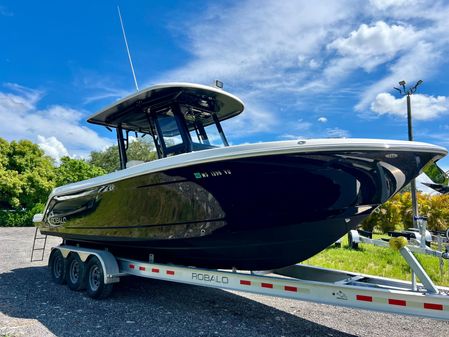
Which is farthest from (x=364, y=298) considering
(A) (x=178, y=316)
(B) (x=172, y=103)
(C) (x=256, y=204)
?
(B) (x=172, y=103)

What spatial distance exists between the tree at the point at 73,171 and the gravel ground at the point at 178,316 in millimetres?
19070

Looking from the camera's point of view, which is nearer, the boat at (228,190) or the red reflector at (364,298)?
the red reflector at (364,298)

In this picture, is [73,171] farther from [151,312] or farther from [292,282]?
[292,282]

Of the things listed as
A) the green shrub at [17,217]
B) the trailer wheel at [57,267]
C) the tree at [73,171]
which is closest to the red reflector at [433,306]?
the trailer wheel at [57,267]

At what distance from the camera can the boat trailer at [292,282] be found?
329 cm

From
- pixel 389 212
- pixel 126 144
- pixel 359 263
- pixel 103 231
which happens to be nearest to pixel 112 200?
pixel 103 231

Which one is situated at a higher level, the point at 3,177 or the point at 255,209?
the point at 3,177

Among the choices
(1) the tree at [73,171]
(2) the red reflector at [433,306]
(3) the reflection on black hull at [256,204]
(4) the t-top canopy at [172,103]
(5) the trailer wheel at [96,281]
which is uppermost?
(1) the tree at [73,171]

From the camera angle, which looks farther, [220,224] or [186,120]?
[186,120]

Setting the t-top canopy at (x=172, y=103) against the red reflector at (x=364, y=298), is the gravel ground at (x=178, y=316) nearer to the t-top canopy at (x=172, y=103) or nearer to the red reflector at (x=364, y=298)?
the red reflector at (x=364, y=298)

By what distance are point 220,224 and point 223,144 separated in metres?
1.99

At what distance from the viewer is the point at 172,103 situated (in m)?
5.32

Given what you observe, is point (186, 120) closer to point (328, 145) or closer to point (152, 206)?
point (152, 206)

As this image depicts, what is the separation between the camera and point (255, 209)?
155 inches
